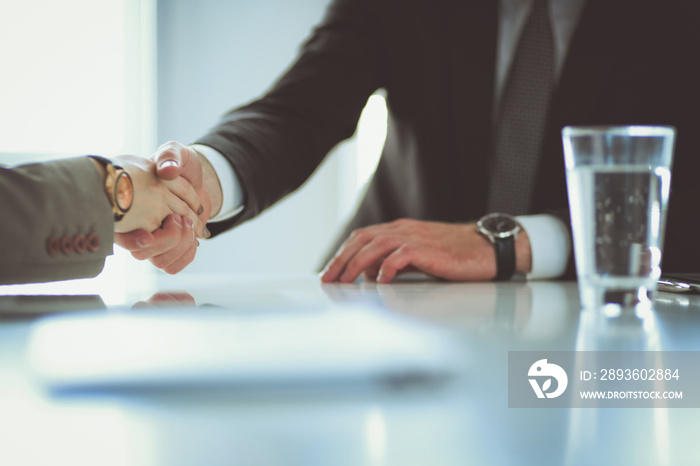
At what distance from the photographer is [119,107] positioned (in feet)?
13.1

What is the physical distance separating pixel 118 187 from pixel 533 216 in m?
0.66

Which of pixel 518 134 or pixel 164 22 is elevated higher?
pixel 164 22

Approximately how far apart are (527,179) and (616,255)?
1.01 m

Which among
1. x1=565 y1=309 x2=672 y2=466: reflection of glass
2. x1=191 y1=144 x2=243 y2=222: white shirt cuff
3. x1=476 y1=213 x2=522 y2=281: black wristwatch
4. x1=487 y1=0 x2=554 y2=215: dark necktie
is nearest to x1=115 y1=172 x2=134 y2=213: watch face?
x1=191 y1=144 x2=243 y2=222: white shirt cuff

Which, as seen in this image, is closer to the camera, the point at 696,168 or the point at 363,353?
the point at 363,353

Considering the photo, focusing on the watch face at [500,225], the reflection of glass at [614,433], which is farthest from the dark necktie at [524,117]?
the reflection of glass at [614,433]

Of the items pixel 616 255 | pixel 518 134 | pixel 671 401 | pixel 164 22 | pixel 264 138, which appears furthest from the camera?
pixel 164 22

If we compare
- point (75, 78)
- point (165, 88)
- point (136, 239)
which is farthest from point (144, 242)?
point (165, 88)

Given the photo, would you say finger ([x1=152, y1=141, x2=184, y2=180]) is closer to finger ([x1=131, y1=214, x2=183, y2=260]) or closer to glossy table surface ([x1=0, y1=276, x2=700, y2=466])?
finger ([x1=131, y1=214, x2=183, y2=260])

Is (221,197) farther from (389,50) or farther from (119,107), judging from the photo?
(119,107)

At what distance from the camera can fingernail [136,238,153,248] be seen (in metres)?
0.94

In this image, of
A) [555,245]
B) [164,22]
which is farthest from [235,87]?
[555,245]

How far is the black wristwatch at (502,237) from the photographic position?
1.00 meters

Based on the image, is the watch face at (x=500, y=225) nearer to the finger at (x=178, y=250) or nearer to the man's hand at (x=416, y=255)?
the man's hand at (x=416, y=255)
